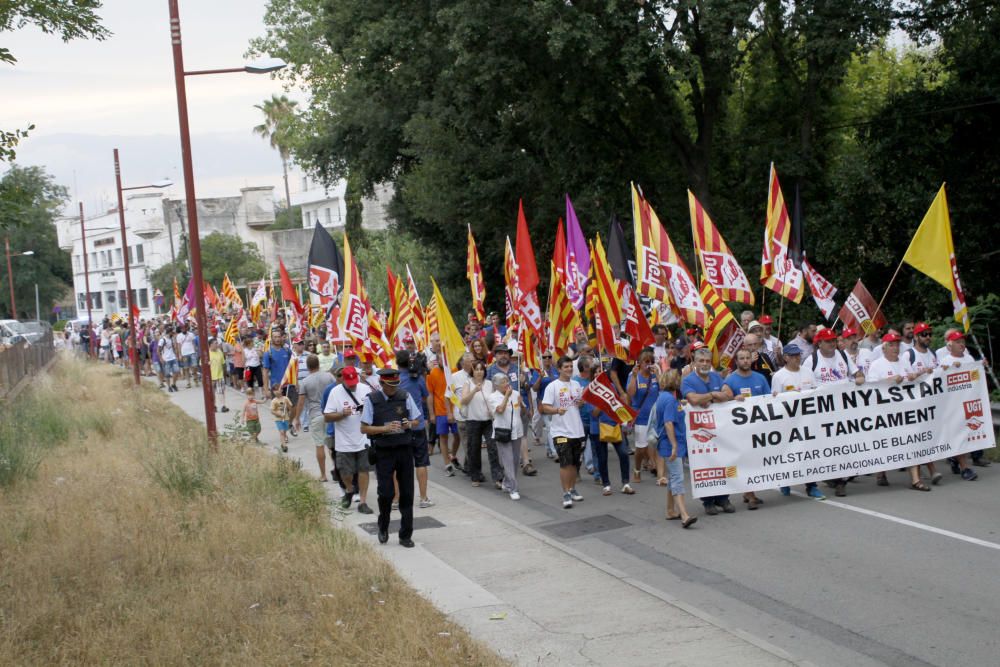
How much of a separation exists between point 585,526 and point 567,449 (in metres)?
1.13

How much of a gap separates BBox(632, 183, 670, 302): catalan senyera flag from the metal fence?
1127cm

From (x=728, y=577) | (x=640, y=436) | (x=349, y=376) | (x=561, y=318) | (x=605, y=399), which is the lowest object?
(x=728, y=577)

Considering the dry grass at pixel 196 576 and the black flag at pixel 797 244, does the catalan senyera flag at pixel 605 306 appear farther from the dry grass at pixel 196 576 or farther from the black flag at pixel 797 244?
the dry grass at pixel 196 576

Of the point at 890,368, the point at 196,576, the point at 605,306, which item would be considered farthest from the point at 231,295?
the point at 196,576

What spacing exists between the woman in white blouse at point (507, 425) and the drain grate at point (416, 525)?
1444mm

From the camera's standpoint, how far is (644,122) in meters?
26.0

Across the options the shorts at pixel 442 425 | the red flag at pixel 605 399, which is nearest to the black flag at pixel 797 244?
the red flag at pixel 605 399

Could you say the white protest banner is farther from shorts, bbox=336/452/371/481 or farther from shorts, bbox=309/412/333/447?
shorts, bbox=309/412/333/447

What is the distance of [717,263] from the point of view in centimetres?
1460

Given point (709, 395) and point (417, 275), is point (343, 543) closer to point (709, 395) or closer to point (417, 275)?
point (709, 395)

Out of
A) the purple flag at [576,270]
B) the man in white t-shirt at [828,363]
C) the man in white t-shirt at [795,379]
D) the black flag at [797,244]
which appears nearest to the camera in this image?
the man in white t-shirt at [795,379]

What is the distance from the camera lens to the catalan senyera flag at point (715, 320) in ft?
44.5

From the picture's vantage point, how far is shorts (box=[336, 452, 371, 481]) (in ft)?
41.1

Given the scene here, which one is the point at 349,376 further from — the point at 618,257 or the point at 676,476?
the point at 618,257
